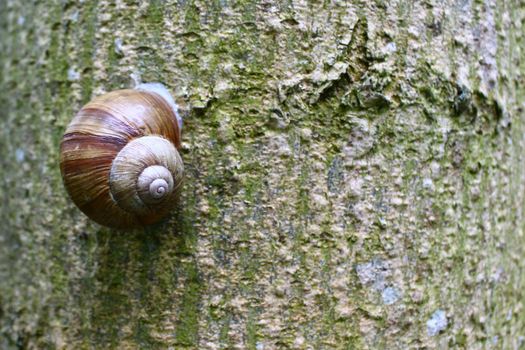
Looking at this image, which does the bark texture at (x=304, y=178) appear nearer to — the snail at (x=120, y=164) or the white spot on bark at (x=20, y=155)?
the snail at (x=120, y=164)

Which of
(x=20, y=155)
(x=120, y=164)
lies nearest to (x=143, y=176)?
(x=120, y=164)

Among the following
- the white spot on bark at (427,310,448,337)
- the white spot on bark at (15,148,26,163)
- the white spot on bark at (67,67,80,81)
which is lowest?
the white spot on bark at (427,310,448,337)

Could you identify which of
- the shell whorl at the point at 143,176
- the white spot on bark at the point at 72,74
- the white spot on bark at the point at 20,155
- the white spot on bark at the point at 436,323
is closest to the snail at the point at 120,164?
the shell whorl at the point at 143,176

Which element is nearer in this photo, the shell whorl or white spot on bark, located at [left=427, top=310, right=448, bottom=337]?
the shell whorl

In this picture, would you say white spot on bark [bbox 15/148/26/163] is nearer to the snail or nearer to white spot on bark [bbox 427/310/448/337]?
the snail

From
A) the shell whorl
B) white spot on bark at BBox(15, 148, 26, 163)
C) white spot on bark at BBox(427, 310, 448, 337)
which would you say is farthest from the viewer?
white spot on bark at BBox(15, 148, 26, 163)

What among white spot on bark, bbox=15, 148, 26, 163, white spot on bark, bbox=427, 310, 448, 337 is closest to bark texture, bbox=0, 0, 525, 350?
white spot on bark, bbox=427, 310, 448, 337

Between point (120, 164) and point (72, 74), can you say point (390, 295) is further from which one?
point (72, 74)

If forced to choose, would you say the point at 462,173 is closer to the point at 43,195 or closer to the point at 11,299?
the point at 43,195

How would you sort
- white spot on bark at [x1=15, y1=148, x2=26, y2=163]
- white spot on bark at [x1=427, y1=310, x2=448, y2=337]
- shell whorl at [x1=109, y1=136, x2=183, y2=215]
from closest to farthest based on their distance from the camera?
1. shell whorl at [x1=109, y1=136, x2=183, y2=215]
2. white spot on bark at [x1=427, y1=310, x2=448, y2=337]
3. white spot on bark at [x1=15, y1=148, x2=26, y2=163]
